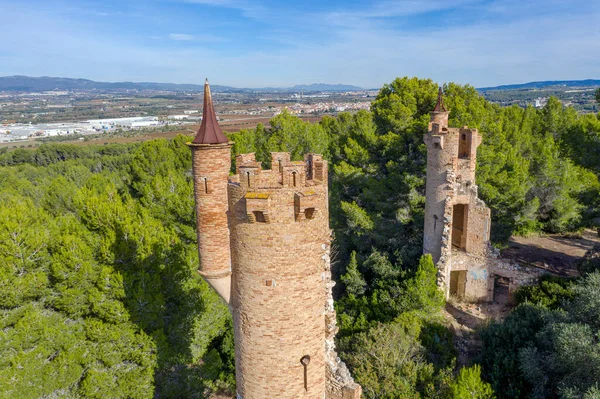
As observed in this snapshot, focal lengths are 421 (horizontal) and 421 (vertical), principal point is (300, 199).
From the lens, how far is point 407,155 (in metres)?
23.4

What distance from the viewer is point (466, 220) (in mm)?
18609

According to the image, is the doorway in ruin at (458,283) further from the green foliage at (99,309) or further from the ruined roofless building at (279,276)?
the ruined roofless building at (279,276)

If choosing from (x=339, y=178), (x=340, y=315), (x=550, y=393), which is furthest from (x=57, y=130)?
(x=550, y=393)

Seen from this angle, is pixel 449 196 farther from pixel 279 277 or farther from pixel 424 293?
pixel 279 277

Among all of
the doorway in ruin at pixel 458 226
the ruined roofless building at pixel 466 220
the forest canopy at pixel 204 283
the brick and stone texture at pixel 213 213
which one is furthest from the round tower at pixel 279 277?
the doorway in ruin at pixel 458 226

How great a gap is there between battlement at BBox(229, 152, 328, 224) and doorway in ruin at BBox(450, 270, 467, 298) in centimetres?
1363

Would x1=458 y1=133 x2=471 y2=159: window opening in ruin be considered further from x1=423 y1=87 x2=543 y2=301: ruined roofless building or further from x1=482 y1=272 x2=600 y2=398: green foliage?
x1=482 y1=272 x2=600 y2=398: green foliage

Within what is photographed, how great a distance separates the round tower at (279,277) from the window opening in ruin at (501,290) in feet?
45.4

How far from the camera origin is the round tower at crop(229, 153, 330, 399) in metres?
7.24

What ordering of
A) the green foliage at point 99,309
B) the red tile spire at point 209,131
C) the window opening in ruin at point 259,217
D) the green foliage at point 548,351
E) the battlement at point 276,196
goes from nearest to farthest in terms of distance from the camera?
1. the battlement at point 276,196
2. the window opening in ruin at point 259,217
3. the red tile spire at point 209,131
4. the green foliage at point 548,351
5. the green foliage at point 99,309

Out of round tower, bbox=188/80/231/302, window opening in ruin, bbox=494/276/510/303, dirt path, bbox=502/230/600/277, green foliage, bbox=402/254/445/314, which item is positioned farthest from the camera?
dirt path, bbox=502/230/600/277

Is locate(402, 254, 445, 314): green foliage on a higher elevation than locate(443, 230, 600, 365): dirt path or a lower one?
higher

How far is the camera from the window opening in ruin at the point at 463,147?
61.4ft

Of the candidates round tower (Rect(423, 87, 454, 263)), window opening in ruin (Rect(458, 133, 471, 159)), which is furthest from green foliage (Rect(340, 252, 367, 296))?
window opening in ruin (Rect(458, 133, 471, 159))
